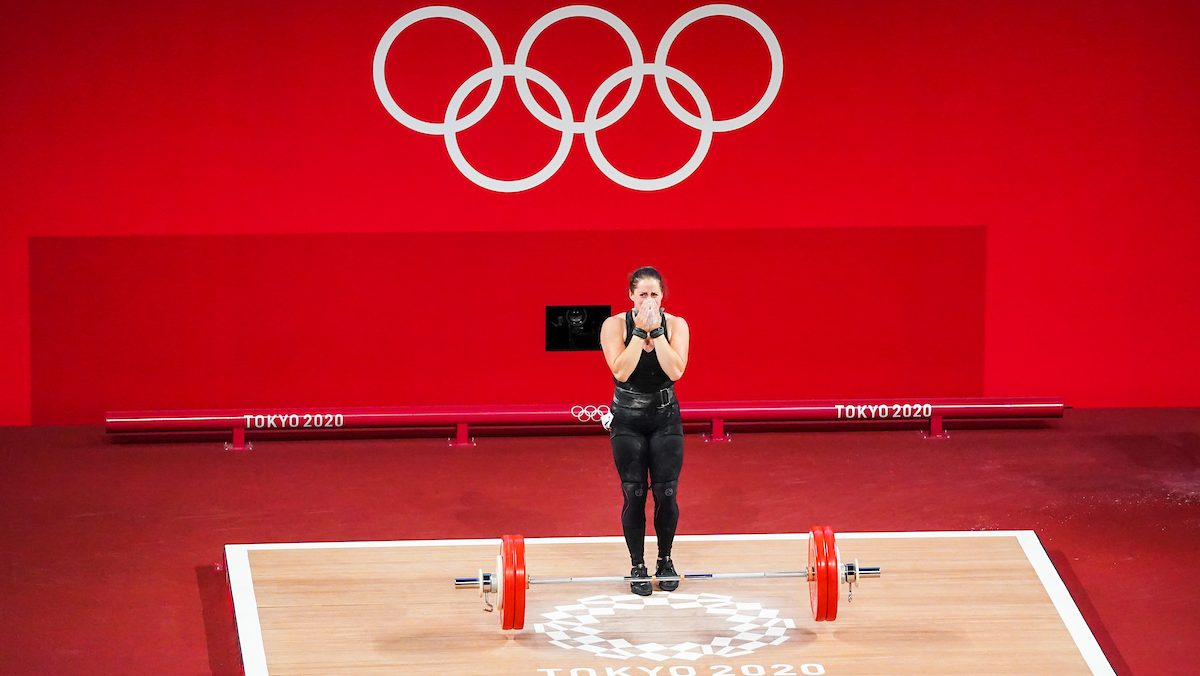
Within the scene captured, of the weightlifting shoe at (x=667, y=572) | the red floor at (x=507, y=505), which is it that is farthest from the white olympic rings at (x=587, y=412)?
the weightlifting shoe at (x=667, y=572)

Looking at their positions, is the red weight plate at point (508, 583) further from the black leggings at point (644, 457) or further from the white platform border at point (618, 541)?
the white platform border at point (618, 541)

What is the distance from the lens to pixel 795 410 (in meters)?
8.74

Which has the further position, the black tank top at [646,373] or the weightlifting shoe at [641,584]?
the weightlifting shoe at [641,584]

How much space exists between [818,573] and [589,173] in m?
3.97

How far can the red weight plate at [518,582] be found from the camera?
17.6 ft

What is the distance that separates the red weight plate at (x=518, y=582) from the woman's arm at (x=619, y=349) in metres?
0.78

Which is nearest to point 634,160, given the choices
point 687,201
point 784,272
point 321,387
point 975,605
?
point 687,201

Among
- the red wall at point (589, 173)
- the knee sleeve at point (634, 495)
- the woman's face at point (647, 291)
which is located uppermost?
the red wall at point (589, 173)

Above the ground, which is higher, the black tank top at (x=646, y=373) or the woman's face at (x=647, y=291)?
the woman's face at (x=647, y=291)

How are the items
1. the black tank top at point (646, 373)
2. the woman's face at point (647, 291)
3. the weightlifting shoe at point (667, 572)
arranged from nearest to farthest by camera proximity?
the woman's face at point (647, 291), the black tank top at point (646, 373), the weightlifting shoe at point (667, 572)

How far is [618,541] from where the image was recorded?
21.8ft

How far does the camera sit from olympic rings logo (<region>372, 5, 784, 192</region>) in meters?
8.62

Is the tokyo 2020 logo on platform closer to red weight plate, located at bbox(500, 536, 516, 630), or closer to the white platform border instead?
red weight plate, located at bbox(500, 536, 516, 630)

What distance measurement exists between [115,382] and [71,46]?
197 cm
